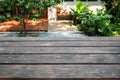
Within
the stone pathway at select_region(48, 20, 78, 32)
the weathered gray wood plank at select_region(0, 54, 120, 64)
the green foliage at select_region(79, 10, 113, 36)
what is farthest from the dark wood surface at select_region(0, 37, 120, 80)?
the stone pathway at select_region(48, 20, 78, 32)

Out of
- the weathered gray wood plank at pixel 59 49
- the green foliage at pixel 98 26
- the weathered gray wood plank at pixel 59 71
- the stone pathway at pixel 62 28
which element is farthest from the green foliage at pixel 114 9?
the weathered gray wood plank at pixel 59 71

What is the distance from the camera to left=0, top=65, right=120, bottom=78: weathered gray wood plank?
1548 mm

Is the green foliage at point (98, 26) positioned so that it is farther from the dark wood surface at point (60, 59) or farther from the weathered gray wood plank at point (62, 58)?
the weathered gray wood plank at point (62, 58)

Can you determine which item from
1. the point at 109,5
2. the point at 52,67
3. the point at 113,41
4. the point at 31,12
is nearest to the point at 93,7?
the point at 109,5

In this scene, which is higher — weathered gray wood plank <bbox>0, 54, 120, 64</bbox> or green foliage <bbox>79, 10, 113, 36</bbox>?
weathered gray wood plank <bbox>0, 54, 120, 64</bbox>

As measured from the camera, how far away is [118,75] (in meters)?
1.55

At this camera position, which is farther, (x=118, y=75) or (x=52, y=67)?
(x=52, y=67)

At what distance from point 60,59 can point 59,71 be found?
254 millimetres

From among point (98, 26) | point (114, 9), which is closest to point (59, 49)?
point (98, 26)

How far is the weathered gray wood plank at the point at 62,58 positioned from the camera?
1814mm

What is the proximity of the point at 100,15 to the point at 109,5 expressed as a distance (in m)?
1.42

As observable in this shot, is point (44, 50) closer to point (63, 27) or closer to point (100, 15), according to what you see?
point (100, 15)

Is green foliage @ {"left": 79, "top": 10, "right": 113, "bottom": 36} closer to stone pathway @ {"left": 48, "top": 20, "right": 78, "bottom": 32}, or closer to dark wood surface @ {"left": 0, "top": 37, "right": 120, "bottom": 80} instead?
stone pathway @ {"left": 48, "top": 20, "right": 78, "bottom": 32}

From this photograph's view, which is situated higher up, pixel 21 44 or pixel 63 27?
pixel 21 44
